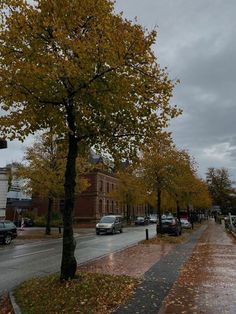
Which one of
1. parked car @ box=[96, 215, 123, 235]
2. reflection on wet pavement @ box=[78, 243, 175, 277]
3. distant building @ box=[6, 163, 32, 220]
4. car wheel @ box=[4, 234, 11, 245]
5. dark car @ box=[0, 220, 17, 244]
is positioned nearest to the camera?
reflection on wet pavement @ box=[78, 243, 175, 277]

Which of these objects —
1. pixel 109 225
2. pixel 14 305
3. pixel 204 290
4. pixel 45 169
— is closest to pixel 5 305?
pixel 14 305

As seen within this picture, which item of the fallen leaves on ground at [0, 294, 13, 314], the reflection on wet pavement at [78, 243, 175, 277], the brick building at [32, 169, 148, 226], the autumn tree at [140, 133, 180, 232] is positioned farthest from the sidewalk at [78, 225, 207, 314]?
the brick building at [32, 169, 148, 226]

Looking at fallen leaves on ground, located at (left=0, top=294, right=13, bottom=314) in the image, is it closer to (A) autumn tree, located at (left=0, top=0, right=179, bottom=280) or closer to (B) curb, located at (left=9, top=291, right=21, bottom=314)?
(B) curb, located at (left=9, top=291, right=21, bottom=314)

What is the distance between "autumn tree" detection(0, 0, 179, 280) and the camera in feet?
30.6

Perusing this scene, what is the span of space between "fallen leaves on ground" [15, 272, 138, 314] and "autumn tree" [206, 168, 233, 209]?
88.6 metres

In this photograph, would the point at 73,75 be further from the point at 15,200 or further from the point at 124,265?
the point at 15,200

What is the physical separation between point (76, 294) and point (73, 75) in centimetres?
476

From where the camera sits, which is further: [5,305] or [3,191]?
[3,191]

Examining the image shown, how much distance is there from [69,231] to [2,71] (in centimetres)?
424

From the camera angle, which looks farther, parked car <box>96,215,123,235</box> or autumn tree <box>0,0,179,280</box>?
parked car <box>96,215,123,235</box>

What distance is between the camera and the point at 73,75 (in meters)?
9.02

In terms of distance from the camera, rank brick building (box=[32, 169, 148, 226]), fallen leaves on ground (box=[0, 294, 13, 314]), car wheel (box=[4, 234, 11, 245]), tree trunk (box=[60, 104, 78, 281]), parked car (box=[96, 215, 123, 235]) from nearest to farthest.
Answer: fallen leaves on ground (box=[0, 294, 13, 314]) → tree trunk (box=[60, 104, 78, 281]) → car wheel (box=[4, 234, 11, 245]) → parked car (box=[96, 215, 123, 235]) → brick building (box=[32, 169, 148, 226])

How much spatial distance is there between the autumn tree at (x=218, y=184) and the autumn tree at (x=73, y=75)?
290 ft

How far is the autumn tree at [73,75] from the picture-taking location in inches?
367
